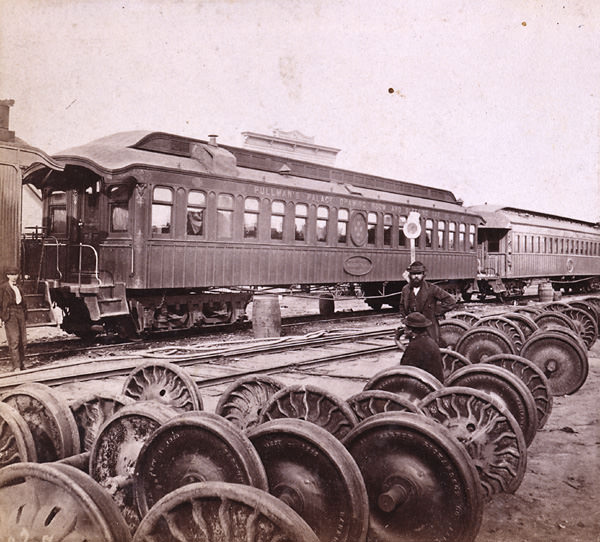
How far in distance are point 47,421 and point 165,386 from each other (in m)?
1.35

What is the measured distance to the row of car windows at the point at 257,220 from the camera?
41.8 ft

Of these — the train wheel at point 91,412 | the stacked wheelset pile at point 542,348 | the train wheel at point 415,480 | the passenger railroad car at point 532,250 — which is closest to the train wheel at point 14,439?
the train wheel at point 91,412

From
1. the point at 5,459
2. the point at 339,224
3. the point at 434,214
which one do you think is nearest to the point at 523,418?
the point at 5,459

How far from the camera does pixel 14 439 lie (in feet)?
14.5

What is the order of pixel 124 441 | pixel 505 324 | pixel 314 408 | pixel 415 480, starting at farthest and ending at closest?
pixel 505 324 < pixel 314 408 < pixel 124 441 < pixel 415 480

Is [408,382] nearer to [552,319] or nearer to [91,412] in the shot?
[91,412]

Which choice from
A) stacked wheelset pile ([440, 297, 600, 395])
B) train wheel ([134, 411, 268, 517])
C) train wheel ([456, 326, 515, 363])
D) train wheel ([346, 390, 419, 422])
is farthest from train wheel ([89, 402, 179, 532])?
train wheel ([456, 326, 515, 363])

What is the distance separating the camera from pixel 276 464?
3861 mm

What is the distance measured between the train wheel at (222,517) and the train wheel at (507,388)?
3.48m

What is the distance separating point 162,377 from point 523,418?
11.5 ft

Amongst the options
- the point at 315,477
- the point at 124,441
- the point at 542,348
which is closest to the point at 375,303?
the point at 542,348

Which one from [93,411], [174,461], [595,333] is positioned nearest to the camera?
[174,461]

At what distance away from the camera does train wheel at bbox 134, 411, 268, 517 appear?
356 centimetres

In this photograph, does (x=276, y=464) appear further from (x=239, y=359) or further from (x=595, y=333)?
(x=595, y=333)
